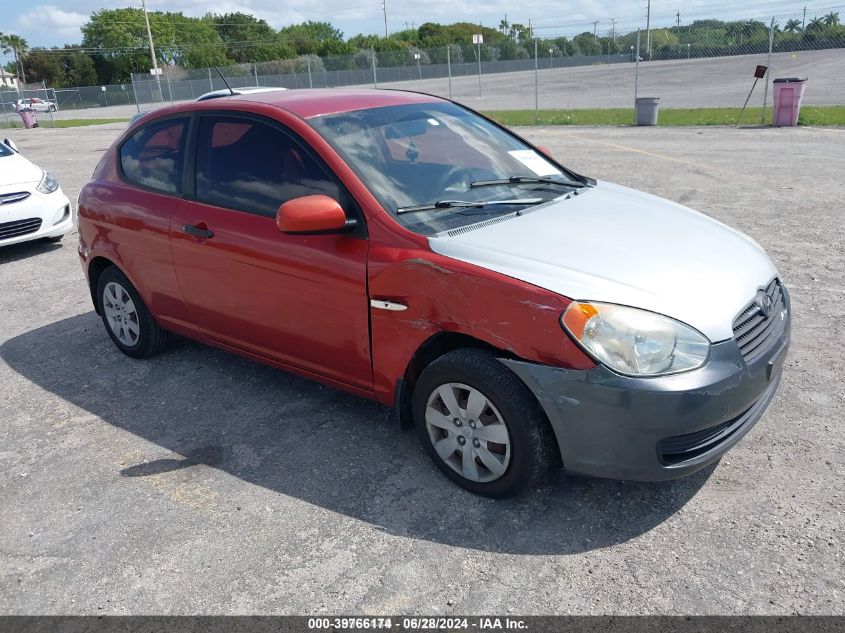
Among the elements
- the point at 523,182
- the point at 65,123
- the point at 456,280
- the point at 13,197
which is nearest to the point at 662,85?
the point at 13,197

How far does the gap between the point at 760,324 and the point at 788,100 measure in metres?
15.0

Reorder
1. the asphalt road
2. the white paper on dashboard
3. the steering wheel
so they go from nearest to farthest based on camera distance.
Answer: the steering wheel, the white paper on dashboard, the asphalt road

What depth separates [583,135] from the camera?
17.3m

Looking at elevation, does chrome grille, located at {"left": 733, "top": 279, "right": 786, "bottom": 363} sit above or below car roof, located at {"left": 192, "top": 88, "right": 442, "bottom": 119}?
below

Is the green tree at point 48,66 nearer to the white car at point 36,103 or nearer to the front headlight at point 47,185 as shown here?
the white car at point 36,103

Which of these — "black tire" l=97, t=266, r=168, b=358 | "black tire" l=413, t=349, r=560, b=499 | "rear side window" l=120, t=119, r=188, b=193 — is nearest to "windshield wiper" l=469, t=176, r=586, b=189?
"black tire" l=413, t=349, r=560, b=499

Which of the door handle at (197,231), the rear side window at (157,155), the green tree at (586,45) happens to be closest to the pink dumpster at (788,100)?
the rear side window at (157,155)

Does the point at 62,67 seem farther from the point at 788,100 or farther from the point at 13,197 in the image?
the point at 13,197

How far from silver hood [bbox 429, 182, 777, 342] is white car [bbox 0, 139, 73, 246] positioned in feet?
22.4

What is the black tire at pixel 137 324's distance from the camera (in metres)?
4.98

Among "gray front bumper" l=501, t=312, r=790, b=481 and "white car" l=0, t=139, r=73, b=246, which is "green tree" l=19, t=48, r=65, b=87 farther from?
"gray front bumper" l=501, t=312, r=790, b=481

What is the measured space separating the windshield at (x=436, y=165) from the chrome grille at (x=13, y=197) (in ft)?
19.5

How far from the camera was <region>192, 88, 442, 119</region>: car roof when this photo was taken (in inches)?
157

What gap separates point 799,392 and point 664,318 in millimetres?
1769
